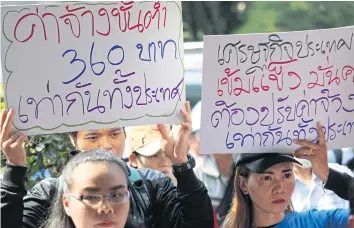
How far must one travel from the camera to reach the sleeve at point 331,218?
4.73m

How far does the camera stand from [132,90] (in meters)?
4.62

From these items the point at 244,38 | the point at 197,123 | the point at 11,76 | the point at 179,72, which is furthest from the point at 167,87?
the point at 197,123

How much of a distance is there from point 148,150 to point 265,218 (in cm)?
153

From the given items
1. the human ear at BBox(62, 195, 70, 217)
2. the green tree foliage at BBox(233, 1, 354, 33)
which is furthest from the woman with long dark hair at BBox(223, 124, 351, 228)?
the green tree foliage at BBox(233, 1, 354, 33)

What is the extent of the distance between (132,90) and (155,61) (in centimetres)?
16

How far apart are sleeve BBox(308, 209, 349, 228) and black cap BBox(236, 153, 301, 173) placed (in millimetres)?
266

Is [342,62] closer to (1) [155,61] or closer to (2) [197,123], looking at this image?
(1) [155,61]

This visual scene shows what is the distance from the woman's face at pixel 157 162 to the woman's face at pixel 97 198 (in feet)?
6.05

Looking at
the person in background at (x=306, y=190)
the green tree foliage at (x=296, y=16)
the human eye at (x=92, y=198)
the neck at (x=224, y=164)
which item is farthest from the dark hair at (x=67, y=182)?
the green tree foliage at (x=296, y=16)

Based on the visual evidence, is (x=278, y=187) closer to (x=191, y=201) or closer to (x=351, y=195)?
(x=351, y=195)

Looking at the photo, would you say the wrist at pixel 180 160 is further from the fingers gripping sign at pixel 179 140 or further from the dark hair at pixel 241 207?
the dark hair at pixel 241 207

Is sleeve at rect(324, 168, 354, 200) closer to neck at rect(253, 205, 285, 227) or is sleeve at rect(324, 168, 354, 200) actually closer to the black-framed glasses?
neck at rect(253, 205, 285, 227)

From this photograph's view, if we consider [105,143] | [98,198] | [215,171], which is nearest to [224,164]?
[215,171]

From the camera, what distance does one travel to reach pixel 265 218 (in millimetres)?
4758
